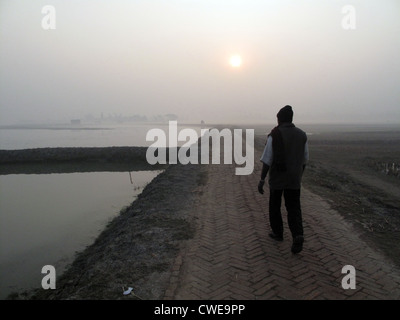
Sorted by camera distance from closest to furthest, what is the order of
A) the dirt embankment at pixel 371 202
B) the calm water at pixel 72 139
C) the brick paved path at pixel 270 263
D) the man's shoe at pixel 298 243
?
the brick paved path at pixel 270 263 < the man's shoe at pixel 298 243 < the dirt embankment at pixel 371 202 < the calm water at pixel 72 139

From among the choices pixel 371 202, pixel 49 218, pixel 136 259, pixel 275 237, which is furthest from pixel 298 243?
pixel 49 218

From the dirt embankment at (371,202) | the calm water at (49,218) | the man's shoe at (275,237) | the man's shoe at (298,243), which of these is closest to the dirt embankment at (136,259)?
the calm water at (49,218)

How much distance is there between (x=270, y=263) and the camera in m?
4.33

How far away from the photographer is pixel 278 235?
16.9 feet

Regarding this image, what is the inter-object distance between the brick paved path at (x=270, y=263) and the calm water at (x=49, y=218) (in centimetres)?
337

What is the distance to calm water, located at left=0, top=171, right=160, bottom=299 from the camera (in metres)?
6.44

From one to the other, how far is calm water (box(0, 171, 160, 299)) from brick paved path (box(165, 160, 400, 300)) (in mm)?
3371

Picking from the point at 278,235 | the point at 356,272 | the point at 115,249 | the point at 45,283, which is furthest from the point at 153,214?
the point at 356,272

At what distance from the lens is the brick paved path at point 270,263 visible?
11.9 ft

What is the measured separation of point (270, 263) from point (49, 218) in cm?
808

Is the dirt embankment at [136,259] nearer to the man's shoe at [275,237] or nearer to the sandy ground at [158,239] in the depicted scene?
the sandy ground at [158,239]

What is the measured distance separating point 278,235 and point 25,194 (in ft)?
42.3

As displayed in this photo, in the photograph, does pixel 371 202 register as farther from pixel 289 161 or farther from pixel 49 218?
pixel 49 218
